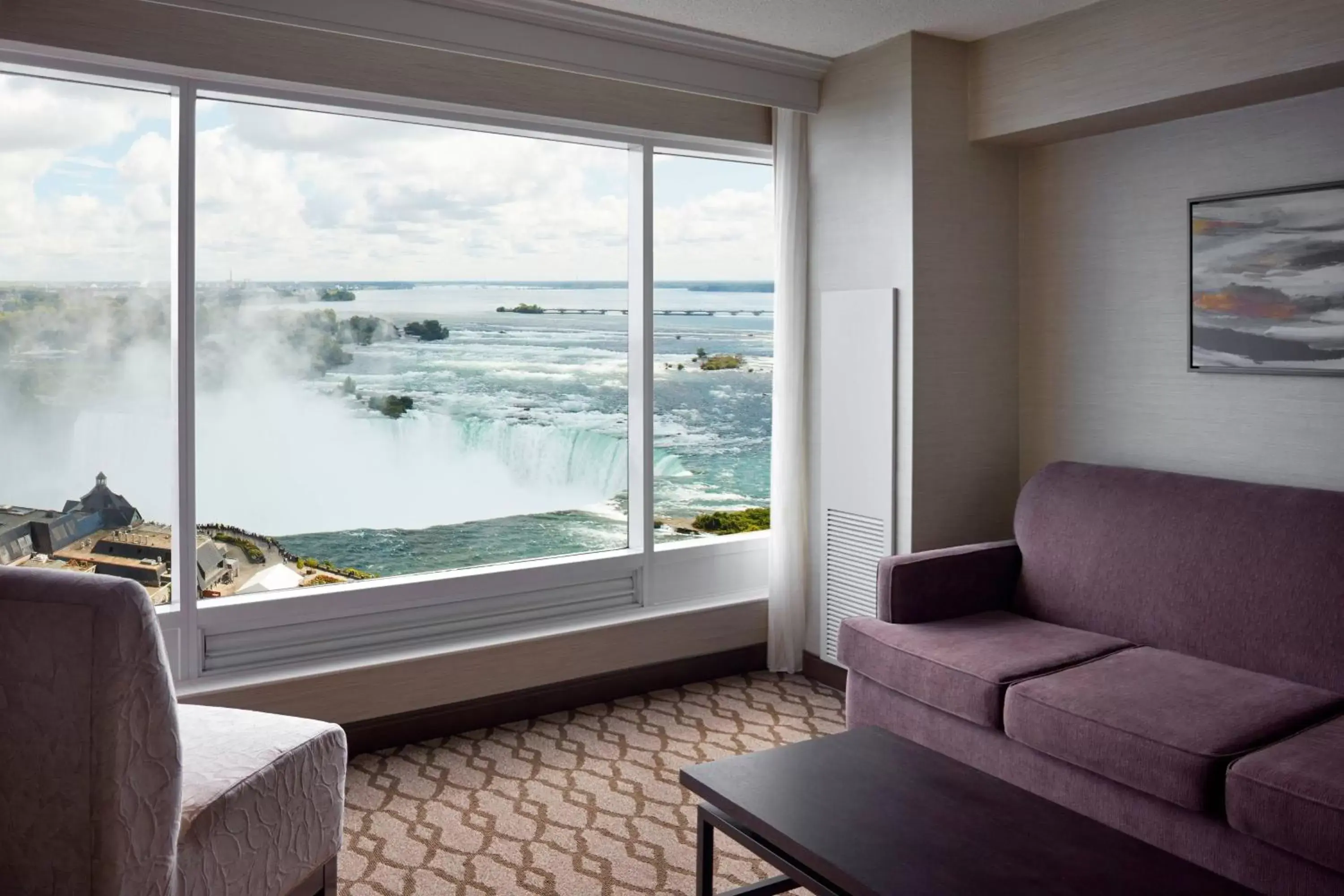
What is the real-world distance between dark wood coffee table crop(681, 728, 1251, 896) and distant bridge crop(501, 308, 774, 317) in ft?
7.98

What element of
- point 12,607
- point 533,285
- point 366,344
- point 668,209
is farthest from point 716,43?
point 12,607

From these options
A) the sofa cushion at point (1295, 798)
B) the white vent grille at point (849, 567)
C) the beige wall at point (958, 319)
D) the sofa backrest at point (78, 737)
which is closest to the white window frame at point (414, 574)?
the white vent grille at point (849, 567)

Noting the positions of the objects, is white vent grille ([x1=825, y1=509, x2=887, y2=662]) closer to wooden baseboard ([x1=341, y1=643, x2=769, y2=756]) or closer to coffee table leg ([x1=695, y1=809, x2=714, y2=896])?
wooden baseboard ([x1=341, y1=643, x2=769, y2=756])

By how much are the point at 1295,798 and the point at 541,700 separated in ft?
8.15

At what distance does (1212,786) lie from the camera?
233cm

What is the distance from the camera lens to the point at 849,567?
163 inches

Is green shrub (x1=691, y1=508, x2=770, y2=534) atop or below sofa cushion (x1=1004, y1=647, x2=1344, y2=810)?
atop

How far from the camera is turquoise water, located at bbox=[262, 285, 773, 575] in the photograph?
13.5 ft

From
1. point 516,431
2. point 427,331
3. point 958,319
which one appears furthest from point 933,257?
point 427,331

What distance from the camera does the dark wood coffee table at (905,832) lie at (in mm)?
1813

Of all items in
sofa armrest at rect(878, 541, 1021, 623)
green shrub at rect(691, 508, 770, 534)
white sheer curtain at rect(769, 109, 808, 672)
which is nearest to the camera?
sofa armrest at rect(878, 541, 1021, 623)

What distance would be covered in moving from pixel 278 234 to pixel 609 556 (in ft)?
5.91

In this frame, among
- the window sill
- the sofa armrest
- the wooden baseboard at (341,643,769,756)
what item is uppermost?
the sofa armrest

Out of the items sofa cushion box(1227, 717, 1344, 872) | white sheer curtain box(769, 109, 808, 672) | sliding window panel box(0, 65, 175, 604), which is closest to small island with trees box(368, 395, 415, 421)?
sliding window panel box(0, 65, 175, 604)
